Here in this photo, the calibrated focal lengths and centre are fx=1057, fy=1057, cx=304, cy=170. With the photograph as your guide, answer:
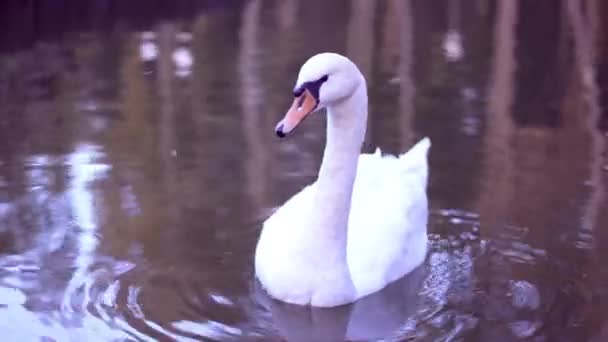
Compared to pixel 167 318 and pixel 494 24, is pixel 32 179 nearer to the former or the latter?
pixel 167 318

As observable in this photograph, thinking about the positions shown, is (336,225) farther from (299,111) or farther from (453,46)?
(453,46)

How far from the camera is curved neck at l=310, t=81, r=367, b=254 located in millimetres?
4477

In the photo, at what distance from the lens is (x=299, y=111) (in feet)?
14.1

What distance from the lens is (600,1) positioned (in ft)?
47.5

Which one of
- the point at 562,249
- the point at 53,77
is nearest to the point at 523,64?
the point at 53,77

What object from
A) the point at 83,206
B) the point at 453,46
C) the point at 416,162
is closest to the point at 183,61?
the point at 453,46

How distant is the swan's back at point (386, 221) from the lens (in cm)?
486

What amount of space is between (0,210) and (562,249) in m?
3.03

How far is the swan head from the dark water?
0.94 m

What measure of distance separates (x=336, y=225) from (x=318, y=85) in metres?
0.64

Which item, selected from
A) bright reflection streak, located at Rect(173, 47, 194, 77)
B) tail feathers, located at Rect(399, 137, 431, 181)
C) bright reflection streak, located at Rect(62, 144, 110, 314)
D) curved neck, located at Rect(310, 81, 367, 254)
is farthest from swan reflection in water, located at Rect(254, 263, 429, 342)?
bright reflection streak, located at Rect(173, 47, 194, 77)

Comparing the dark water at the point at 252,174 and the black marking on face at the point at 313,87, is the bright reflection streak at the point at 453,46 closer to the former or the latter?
the dark water at the point at 252,174

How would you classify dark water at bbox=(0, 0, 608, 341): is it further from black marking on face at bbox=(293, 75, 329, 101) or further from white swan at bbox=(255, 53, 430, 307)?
black marking on face at bbox=(293, 75, 329, 101)

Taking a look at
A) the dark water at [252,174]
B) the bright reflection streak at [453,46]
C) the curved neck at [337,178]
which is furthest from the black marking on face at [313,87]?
the bright reflection streak at [453,46]
